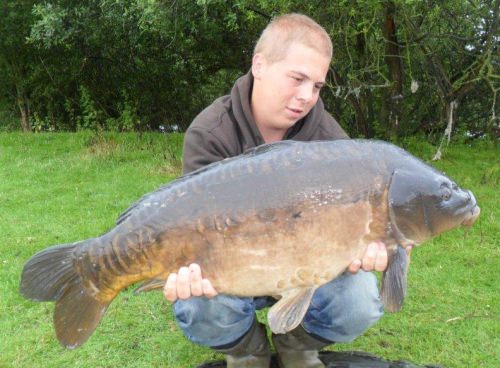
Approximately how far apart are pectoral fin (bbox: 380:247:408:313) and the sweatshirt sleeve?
2.35ft

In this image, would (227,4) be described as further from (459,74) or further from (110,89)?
(110,89)

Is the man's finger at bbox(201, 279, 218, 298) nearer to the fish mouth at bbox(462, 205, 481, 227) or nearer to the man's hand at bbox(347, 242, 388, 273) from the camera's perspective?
the man's hand at bbox(347, 242, 388, 273)

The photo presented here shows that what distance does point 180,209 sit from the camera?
165cm

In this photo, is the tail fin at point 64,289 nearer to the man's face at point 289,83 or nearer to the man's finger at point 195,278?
the man's finger at point 195,278

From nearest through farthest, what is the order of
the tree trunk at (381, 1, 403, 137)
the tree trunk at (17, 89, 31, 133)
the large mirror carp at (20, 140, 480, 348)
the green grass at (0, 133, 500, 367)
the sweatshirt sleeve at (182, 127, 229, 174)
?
the large mirror carp at (20, 140, 480, 348) → the sweatshirt sleeve at (182, 127, 229, 174) → the green grass at (0, 133, 500, 367) → the tree trunk at (381, 1, 403, 137) → the tree trunk at (17, 89, 31, 133)

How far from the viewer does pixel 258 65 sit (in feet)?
7.06

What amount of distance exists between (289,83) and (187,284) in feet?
2.53

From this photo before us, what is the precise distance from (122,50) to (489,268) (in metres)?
6.79

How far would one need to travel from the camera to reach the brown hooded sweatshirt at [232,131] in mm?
2143

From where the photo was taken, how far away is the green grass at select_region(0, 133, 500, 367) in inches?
96.7

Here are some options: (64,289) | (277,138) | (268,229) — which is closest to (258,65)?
(277,138)

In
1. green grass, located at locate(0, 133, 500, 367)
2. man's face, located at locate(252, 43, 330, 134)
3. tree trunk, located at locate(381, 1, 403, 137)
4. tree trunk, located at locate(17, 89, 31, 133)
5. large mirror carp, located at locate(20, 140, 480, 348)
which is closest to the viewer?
large mirror carp, located at locate(20, 140, 480, 348)

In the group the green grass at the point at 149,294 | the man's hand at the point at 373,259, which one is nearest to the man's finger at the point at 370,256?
the man's hand at the point at 373,259

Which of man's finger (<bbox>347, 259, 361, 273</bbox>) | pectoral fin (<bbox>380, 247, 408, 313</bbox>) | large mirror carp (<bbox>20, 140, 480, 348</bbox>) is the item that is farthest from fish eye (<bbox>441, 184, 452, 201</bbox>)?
man's finger (<bbox>347, 259, 361, 273</bbox>)
